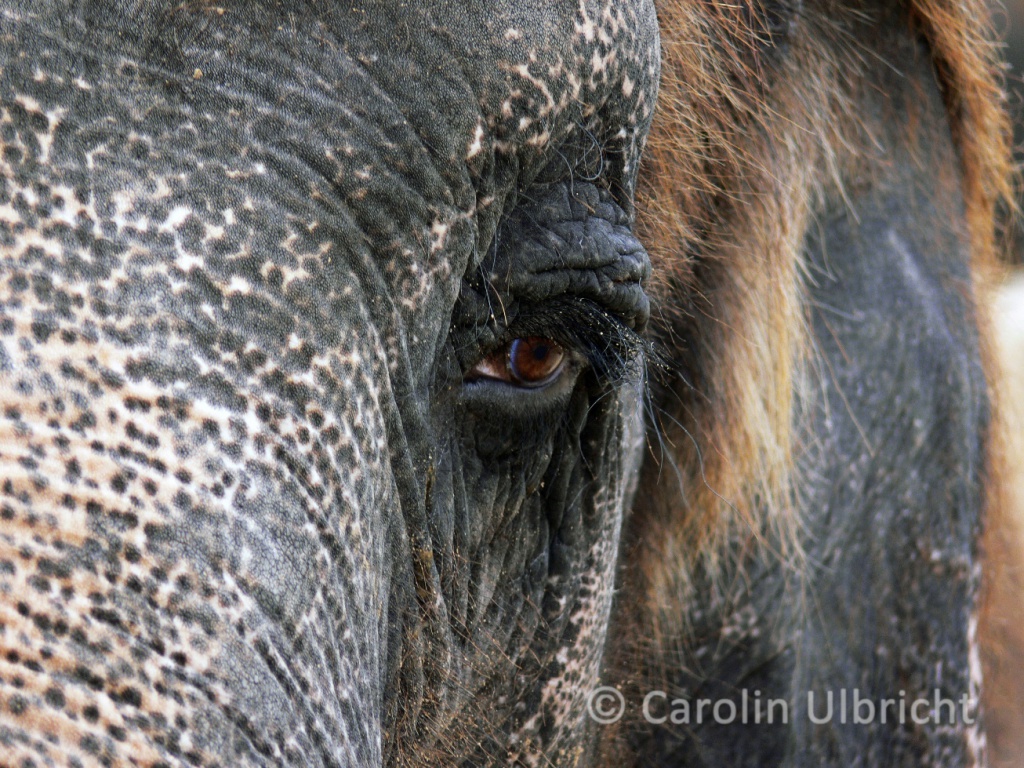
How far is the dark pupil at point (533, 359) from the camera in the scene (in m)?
1.61

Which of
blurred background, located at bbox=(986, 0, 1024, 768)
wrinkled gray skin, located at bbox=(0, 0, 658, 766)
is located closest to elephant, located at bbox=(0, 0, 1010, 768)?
wrinkled gray skin, located at bbox=(0, 0, 658, 766)

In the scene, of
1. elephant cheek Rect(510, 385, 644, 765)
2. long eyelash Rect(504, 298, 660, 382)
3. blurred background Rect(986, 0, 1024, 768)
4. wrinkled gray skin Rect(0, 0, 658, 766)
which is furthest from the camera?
blurred background Rect(986, 0, 1024, 768)

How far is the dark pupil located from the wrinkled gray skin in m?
0.03

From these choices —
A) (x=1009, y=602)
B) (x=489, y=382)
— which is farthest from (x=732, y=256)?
(x=1009, y=602)

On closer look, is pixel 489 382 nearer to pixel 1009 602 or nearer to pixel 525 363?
pixel 525 363

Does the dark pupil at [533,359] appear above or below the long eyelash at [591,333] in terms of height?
below

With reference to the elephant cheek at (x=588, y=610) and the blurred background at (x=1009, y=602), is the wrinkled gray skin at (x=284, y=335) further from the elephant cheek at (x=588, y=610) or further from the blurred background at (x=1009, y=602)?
the blurred background at (x=1009, y=602)

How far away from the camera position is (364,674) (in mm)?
1301

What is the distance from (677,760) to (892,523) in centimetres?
68

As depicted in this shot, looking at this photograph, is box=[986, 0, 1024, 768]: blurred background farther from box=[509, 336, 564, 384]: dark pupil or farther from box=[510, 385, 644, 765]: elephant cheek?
box=[509, 336, 564, 384]: dark pupil

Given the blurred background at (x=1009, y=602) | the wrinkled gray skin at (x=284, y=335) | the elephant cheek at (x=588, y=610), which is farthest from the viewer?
the blurred background at (x=1009, y=602)

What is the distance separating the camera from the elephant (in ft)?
3.46

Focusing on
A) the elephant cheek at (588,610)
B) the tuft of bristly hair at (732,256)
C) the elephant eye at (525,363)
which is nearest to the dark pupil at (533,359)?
the elephant eye at (525,363)

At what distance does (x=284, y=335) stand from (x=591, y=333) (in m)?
0.56
